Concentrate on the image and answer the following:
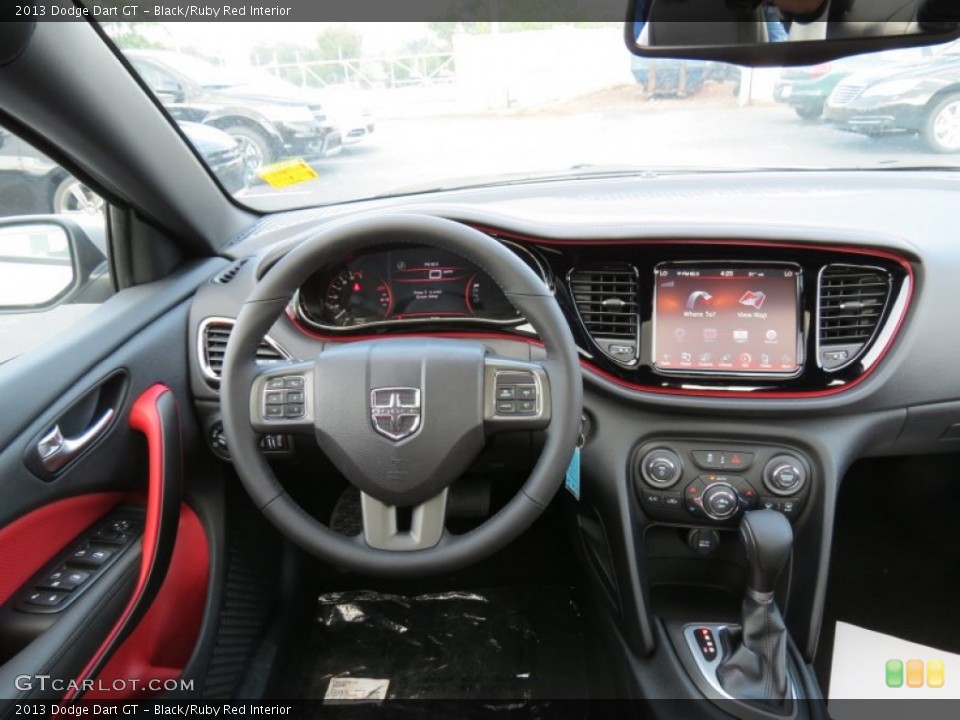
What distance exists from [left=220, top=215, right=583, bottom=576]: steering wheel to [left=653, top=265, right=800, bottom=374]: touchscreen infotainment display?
0.61 metres

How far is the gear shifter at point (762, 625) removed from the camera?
169 centimetres

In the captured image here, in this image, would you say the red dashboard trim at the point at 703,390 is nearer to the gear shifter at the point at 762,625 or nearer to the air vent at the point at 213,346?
the air vent at the point at 213,346

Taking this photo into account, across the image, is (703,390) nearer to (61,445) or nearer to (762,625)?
(762,625)

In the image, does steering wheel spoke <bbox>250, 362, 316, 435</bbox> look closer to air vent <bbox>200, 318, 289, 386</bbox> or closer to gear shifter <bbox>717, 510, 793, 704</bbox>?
air vent <bbox>200, 318, 289, 386</bbox>

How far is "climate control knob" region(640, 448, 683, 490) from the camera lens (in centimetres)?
196

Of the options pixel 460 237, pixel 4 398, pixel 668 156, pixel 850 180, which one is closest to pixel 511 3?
pixel 668 156

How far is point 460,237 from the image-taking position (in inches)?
52.9

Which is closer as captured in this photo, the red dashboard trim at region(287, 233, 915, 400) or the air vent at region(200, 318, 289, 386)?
the red dashboard trim at region(287, 233, 915, 400)

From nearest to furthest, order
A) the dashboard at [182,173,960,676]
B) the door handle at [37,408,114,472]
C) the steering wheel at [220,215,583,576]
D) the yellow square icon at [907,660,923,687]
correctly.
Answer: the steering wheel at [220,215,583,576], the door handle at [37,408,114,472], the dashboard at [182,173,960,676], the yellow square icon at [907,660,923,687]

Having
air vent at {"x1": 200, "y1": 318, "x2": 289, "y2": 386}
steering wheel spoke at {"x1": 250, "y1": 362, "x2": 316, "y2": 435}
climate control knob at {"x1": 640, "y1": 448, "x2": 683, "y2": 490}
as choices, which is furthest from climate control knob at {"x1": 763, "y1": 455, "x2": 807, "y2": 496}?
air vent at {"x1": 200, "y1": 318, "x2": 289, "y2": 386}

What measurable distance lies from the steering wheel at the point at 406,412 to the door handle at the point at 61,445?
409mm

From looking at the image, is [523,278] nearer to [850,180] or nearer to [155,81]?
[155,81]

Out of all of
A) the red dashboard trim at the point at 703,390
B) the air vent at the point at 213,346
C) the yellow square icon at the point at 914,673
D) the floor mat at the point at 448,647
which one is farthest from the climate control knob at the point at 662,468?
the air vent at the point at 213,346

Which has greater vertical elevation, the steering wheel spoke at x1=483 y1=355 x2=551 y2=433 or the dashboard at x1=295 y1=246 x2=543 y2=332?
the dashboard at x1=295 y1=246 x2=543 y2=332
